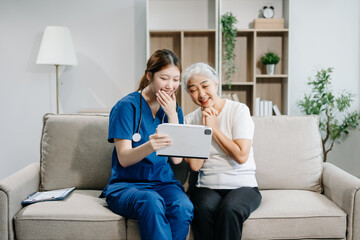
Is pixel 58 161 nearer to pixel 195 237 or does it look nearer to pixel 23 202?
pixel 23 202

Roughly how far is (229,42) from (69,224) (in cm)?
258

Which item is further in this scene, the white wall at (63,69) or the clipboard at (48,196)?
the white wall at (63,69)

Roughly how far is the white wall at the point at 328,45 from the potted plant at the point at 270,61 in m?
0.25

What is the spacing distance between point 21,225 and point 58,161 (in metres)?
0.47

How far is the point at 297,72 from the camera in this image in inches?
156

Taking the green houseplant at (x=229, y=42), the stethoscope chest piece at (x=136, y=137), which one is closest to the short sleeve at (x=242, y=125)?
the stethoscope chest piece at (x=136, y=137)

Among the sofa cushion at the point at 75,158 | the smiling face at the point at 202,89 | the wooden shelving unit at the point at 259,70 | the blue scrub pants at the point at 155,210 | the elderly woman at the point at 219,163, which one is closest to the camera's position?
the blue scrub pants at the point at 155,210

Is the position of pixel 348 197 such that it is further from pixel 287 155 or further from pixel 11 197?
pixel 11 197

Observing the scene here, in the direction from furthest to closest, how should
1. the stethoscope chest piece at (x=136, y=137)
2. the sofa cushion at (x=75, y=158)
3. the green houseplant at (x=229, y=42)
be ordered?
the green houseplant at (x=229, y=42), the sofa cushion at (x=75, y=158), the stethoscope chest piece at (x=136, y=137)

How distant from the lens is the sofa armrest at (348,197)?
173 centimetres

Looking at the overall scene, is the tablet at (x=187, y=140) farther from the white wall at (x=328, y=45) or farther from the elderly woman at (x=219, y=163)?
the white wall at (x=328, y=45)

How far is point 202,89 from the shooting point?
193 cm

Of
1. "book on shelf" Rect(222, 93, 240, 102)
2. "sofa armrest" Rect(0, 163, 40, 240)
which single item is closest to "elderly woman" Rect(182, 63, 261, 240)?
"sofa armrest" Rect(0, 163, 40, 240)

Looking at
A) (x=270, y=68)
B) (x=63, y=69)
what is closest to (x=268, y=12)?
(x=270, y=68)
